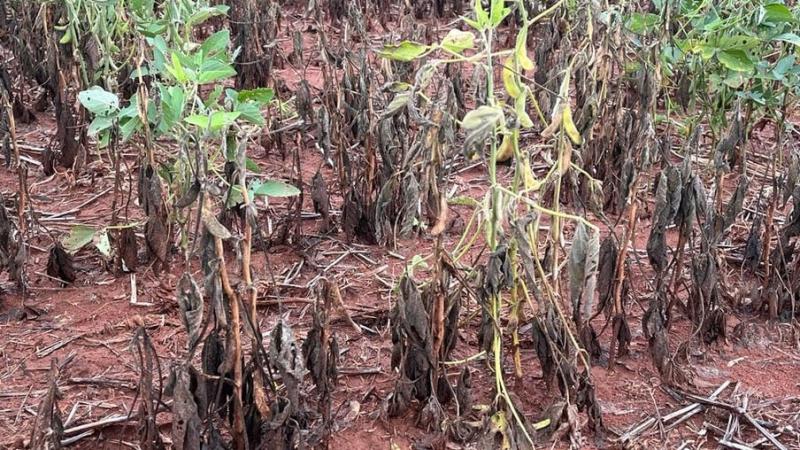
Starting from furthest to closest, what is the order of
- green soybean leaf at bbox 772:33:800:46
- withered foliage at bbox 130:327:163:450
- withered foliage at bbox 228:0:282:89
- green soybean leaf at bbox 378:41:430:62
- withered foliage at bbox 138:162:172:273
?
withered foliage at bbox 228:0:282:89
green soybean leaf at bbox 772:33:800:46
withered foliage at bbox 138:162:172:273
green soybean leaf at bbox 378:41:430:62
withered foliage at bbox 130:327:163:450

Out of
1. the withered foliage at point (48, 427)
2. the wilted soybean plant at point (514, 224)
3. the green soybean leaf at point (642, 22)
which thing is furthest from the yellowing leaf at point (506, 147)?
the green soybean leaf at point (642, 22)

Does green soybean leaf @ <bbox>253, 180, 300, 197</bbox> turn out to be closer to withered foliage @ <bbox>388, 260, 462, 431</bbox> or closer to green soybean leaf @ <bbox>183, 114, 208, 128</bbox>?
green soybean leaf @ <bbox>183, 114, 208, 128</bbox>

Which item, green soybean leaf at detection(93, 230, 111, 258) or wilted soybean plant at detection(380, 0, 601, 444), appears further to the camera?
green soybean leaf at detection(93, 230, 111, 258)

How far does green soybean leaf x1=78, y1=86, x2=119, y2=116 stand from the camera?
7.69 feet

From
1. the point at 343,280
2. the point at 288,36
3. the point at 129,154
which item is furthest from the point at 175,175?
the point at 288,36

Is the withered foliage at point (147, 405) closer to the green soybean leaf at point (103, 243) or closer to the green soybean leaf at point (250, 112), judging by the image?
the green soybean leaf at point (250, 112)

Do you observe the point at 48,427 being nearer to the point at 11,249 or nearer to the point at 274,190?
the point at 274,190

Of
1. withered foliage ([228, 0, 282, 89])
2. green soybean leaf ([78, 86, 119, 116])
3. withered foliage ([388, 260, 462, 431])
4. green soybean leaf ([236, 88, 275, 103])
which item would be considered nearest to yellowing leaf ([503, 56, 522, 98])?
withered foliage ([388, 260, 462, 431])

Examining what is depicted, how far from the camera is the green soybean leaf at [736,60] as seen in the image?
2.81 metres

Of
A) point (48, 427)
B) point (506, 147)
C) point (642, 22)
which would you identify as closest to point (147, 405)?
point (48, 427)

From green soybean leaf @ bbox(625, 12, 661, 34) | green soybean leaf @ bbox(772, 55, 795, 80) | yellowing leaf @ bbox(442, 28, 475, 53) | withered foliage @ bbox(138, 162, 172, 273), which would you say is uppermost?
yellowing leaf @ bbox(442, 28, 475, 53)

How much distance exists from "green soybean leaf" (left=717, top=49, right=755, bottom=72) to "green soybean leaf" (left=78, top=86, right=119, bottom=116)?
1880 mm

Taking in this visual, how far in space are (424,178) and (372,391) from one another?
0.58 metres

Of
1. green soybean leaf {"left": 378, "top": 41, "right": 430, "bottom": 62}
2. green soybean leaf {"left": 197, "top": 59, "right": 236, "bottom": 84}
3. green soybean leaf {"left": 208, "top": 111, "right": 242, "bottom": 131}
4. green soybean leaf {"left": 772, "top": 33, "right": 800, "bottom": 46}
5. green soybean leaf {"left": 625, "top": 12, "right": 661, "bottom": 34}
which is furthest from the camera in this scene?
green soybean leaf {"left": 625, "top": 12, "right": 661, "bottom": 34}
